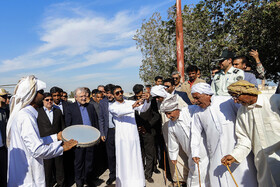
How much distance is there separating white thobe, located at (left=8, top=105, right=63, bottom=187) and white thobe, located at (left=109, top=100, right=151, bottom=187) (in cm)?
201

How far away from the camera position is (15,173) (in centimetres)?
250

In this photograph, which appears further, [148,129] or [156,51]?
[156,51]

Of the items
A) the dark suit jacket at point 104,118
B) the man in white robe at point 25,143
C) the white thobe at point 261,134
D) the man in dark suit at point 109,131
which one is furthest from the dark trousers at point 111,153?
the white thobe at point 261,134

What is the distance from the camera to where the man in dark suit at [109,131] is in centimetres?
525

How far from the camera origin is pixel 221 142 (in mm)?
3379

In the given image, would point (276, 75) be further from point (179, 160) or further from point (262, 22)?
point (179, 160)

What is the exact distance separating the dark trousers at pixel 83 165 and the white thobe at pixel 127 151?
880mm

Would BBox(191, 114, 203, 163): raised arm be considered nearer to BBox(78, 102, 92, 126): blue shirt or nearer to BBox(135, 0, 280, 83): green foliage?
BBox(78, 102, 92, 126): blue shirt

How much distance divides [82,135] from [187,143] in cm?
189

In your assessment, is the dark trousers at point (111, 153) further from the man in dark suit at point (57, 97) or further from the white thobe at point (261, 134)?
the white thobe at point (261, 134)

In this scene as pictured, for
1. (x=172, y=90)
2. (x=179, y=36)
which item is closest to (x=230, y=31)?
(x=179, y=36)

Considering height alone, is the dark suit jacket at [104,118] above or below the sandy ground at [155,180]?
above

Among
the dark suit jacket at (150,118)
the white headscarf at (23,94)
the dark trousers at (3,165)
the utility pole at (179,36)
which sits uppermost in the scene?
the utility pole at (179,36)

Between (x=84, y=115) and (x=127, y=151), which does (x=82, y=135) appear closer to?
(x=127, y=151)
